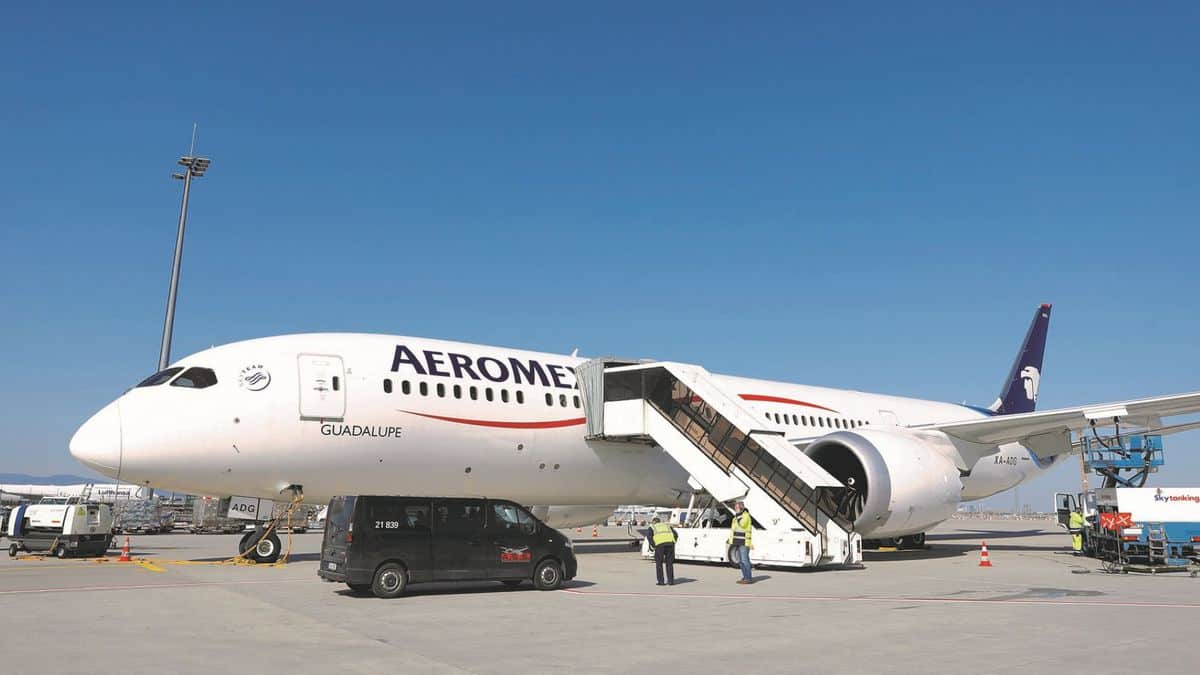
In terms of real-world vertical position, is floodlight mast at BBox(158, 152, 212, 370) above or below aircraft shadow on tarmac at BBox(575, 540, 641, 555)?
above

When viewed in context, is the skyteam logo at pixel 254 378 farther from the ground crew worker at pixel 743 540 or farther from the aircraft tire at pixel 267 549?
the ground crew worker at pixel 743 540

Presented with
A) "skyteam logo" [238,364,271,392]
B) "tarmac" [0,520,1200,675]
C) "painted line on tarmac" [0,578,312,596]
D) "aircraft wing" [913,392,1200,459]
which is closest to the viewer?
"tarmac" [0,520,1200,675]

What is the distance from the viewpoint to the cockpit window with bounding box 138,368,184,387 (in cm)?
1580

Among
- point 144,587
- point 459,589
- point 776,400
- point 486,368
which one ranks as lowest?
point 144,587

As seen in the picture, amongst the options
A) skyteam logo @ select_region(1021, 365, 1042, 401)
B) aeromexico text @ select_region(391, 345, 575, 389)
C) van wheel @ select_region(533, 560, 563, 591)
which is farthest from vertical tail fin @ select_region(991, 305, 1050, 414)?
van wheel @ select_region(533, 560, 563, 591)

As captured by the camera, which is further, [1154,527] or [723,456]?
[723,456]

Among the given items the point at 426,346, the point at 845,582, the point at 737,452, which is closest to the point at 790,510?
the point at 737,452

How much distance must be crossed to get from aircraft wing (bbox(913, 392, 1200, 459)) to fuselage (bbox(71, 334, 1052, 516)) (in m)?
7.08

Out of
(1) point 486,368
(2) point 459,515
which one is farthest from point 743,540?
(1) point 486,368

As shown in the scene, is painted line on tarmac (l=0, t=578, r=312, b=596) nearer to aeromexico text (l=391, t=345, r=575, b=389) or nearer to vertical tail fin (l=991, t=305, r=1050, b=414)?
aeromexico text (l=391, t=345, r=575, b=389)

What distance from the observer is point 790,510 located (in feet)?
58.0

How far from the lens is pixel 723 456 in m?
18.9

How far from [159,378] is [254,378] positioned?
5.32 ft

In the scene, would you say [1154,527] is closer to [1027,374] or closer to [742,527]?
[742,527]
